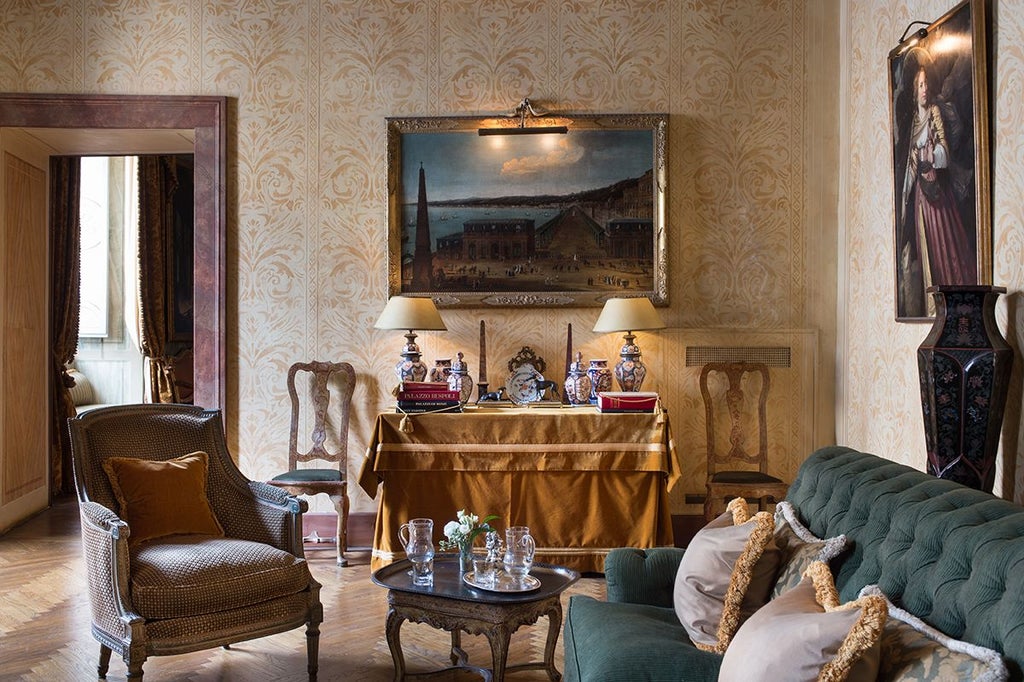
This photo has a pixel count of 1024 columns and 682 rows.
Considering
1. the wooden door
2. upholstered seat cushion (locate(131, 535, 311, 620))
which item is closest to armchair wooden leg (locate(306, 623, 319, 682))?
upholstered seat cushion (locate(131, 535, 311, 620))

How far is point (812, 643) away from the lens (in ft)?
5.94

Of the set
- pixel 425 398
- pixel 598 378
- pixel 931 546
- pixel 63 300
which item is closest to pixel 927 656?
pixel 931 546

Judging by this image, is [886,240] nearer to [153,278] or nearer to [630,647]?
[630,647]

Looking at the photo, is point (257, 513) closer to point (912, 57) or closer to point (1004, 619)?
point (1004, 619)

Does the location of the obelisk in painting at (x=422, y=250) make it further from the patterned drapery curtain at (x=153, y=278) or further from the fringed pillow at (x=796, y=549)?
the patterned drapery curtain at (x=153, y=278)

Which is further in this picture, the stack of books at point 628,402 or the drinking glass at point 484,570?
the stack of books at point 628,402

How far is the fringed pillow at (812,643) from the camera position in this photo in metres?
1.76

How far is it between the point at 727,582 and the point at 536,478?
2489 mm

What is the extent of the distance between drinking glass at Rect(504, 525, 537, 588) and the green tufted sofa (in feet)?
0.79

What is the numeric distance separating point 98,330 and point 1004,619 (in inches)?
323

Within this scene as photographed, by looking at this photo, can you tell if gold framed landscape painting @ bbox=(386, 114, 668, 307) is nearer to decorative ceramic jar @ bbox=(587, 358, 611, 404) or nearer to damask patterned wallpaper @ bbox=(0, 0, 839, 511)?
damask patterned wallpaper @ bbox=(0, 0, 839, 511)

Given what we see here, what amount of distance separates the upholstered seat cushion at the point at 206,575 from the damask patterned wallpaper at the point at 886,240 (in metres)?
2.64

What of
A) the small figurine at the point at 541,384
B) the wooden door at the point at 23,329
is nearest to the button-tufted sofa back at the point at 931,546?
the small figurine at the point at 541,384

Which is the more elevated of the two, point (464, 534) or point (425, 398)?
point (425, 398)
